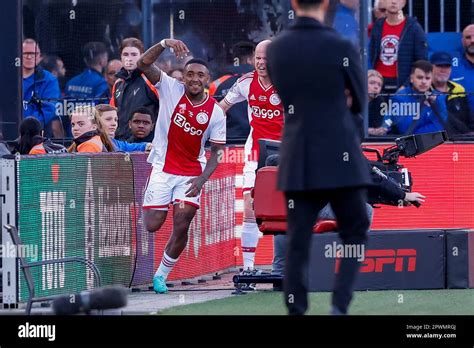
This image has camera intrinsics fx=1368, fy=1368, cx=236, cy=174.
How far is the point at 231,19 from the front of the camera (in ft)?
46.8

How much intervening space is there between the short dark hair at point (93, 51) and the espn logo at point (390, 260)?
14.8ft

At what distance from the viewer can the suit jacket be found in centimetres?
784

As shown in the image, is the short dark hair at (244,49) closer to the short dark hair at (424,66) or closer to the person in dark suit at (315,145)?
the short dark hair at (424,66)

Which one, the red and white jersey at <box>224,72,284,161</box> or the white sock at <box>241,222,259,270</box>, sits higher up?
the red and white jersey at <box>224,72,284,161</box>

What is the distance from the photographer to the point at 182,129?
38.6 feet

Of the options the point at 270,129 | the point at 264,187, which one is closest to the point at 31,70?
the point at 270,129

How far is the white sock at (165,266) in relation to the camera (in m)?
11.6

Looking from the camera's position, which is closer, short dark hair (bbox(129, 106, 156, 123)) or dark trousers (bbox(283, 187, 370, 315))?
dark trousers (bbox(283, 187, 370, 315))

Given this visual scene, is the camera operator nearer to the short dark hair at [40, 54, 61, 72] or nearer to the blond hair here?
the blond hair

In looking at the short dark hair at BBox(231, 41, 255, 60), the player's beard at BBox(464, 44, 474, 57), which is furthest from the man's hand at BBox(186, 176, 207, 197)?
the player's beard at BBox(464, 44, 474, 57)

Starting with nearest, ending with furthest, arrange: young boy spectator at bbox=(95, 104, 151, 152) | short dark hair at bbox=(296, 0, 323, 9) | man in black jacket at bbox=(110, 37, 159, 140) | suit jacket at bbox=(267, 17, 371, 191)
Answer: suit jacket at bbox=(267, 17, 371, 191) → short dark hair at bbox=(296, 0, 323, 9) → young boy spectator at bbox=(95, 104, 151, 152) → man in black jacket at bbox=(110, 37, 159, 140)

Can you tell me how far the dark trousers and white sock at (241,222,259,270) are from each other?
13.3ft
